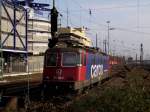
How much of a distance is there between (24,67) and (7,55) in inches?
148

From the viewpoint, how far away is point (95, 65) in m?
32.4

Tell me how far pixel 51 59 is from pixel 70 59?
3.60 feet

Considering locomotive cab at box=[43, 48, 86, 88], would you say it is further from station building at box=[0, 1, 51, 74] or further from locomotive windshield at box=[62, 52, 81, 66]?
station building at box=[0, 1, 51, 74]

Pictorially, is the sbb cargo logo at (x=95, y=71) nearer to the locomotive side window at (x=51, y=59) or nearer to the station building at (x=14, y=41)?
the locomotive side window at (x=51, y=59)

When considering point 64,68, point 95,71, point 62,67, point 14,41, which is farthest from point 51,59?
point 14,41

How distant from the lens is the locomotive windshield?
83.4ft

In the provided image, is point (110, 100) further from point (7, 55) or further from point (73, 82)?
point (7, 55)

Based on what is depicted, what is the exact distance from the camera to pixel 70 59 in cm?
2553

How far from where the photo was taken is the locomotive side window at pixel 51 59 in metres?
25.5

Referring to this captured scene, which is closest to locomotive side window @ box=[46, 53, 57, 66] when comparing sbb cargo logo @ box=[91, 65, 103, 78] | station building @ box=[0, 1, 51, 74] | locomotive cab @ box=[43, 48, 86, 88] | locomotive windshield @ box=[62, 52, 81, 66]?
locomotive cab @ box=[43, 48, 86, 88]

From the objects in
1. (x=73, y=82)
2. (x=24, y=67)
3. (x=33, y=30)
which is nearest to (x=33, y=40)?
(x=33, y=30)

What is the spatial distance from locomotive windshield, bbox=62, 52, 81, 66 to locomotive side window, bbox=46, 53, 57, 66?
521 millimetres

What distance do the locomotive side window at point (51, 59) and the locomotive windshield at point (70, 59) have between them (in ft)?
1.71

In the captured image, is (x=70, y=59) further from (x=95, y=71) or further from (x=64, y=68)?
(x=95, y=71)
